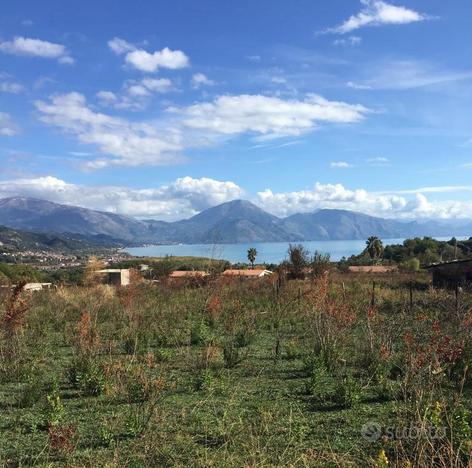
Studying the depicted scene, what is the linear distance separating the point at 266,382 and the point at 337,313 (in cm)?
182

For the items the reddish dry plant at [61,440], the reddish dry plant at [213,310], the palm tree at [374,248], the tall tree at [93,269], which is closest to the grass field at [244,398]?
the reddish dry plant at [61,440]

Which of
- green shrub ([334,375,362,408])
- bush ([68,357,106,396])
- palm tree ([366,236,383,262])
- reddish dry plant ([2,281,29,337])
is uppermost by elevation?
palm tree ([366,236,383,262])

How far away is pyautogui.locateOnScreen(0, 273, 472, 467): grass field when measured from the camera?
4461 millimetres

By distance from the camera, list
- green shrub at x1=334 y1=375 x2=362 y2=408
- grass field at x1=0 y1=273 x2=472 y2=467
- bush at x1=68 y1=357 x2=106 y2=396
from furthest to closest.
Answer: bush at x1=68 y1=357 x2=106 y2=396, green shrub at x1=334 y1=375 x2=362 y2=408, grass field at x1=0 y1=273 x2=472 y2=467

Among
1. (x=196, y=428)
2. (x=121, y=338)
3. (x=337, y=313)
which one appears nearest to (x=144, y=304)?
(x=121, y=338)

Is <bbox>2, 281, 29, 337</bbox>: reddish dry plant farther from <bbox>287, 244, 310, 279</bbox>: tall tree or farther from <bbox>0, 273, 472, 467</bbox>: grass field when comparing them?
<bbox>287, 244, 310, 279</bbox>: tall tree

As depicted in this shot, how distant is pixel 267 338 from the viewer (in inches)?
451

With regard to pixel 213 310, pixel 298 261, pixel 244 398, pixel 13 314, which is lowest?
pixel 244 398

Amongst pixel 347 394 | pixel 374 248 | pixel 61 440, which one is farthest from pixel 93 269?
pixel 374 248

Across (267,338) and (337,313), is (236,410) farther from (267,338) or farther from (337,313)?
(267,338)

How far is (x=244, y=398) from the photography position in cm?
647

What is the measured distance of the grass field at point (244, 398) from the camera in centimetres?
446

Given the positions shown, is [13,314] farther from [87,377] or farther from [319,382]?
[319,382]

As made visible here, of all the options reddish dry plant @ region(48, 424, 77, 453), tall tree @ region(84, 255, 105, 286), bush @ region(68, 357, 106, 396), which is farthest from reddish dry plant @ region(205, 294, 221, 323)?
tall tree @ region(84, 255, 105, 286)
